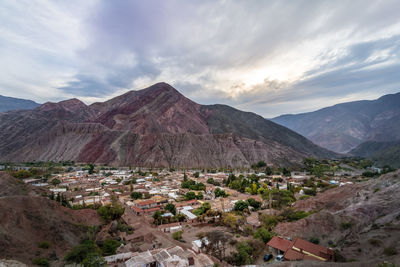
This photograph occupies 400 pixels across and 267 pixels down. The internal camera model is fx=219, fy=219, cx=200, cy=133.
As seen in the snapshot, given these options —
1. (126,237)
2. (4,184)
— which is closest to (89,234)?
(126,237)

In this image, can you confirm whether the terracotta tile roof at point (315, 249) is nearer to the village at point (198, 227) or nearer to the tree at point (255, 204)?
the village at point (198, 227)

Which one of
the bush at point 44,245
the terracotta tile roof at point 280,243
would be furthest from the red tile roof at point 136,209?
the terracotta tile roof at point 280,243

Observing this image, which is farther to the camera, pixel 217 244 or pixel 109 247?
pixel 217 244

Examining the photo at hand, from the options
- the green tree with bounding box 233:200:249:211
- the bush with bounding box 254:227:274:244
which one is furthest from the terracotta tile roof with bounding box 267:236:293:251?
the green tree with bounding box 233:200:249:211

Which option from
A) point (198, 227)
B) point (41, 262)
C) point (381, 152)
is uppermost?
point (41, 262)

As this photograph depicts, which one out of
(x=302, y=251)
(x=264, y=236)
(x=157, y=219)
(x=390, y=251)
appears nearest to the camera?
(x=390, y=251)

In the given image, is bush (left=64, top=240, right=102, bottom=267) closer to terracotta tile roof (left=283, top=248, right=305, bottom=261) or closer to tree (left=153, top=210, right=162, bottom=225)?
Result: tree (left=153, top=210, right=162, bottom=225)

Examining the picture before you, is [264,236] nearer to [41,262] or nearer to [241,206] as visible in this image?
[241,206]

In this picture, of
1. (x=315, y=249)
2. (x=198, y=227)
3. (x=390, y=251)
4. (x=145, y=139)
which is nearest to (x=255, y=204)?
(x=198, y=227)
